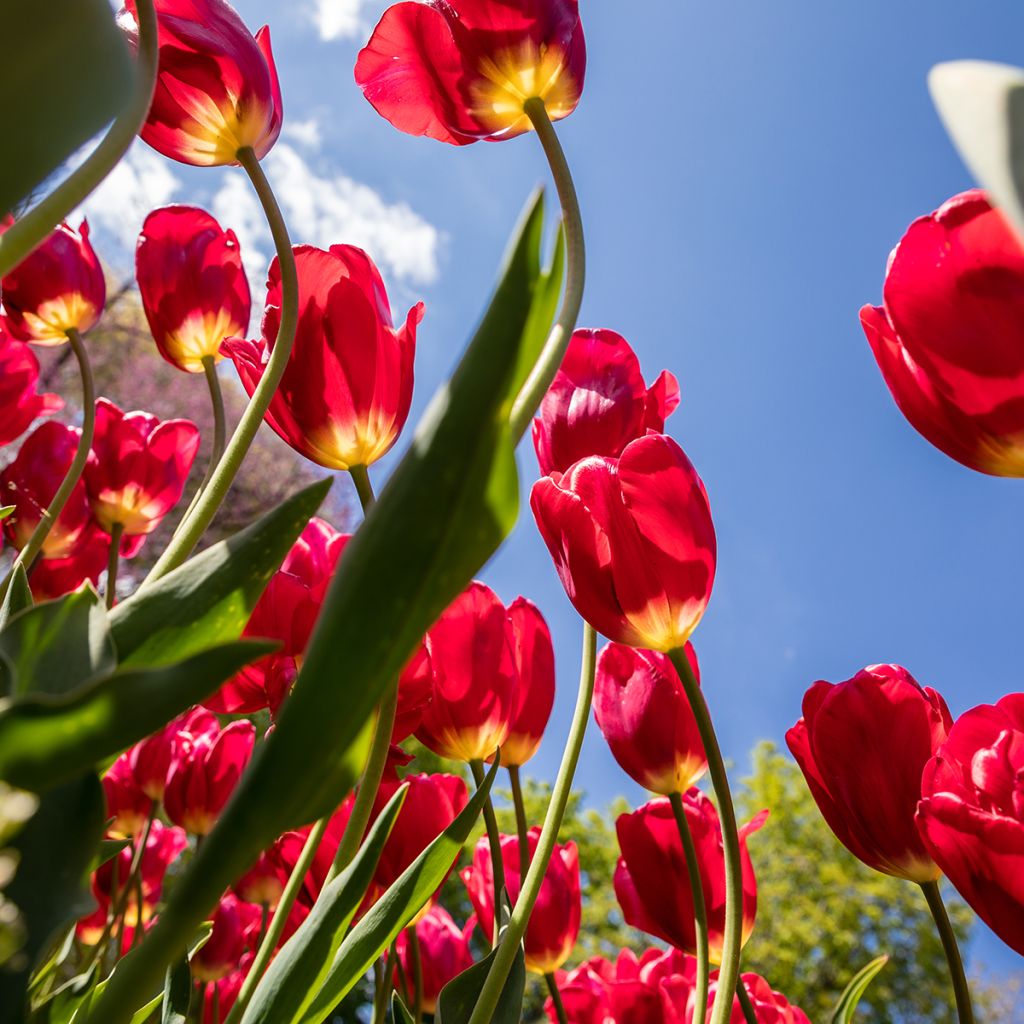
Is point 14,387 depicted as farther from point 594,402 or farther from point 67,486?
point 594,402

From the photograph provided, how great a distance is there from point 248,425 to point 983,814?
0.31 meters

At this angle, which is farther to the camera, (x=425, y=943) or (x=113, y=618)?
(x=425, y=943)

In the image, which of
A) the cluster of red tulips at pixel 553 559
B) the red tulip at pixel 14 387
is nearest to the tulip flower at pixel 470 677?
the cluster of red tulips at pixel 553 559

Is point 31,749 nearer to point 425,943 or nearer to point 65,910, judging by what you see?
point 65,910

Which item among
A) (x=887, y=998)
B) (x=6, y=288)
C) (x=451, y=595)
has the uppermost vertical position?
(x=887, y=998)

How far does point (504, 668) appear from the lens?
56cm

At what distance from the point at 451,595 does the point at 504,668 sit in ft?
1.21

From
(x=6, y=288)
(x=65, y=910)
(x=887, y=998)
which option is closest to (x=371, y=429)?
(x=65, y=910)

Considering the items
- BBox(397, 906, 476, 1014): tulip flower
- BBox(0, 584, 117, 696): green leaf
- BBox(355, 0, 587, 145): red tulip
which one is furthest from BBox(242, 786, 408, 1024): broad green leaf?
BBox(397, 906, 476, 1014): tulip flower

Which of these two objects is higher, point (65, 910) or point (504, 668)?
point (504, 668)

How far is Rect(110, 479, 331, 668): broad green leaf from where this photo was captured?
283 mm

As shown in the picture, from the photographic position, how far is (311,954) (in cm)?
31

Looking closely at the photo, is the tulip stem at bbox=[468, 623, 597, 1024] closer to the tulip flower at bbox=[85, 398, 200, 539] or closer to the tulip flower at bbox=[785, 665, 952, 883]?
the tulip flower at bbox=[785, 665, 952, 883]

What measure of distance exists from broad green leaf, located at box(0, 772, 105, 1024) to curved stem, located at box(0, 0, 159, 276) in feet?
0.41
